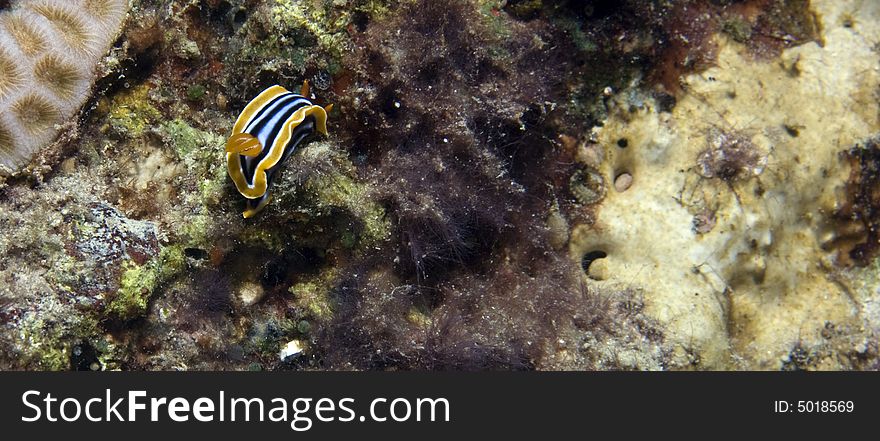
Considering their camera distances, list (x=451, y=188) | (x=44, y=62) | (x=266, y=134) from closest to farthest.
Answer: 1. (x=266, y=134)
2. (x=44, y=62)
3. (x=451, y=188)

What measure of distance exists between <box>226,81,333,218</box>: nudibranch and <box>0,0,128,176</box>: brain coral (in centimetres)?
105

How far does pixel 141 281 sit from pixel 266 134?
3.89ft

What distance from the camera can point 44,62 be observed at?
10.5 ft

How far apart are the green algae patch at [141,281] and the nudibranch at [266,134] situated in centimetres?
57

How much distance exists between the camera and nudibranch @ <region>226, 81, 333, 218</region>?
3.07 metres

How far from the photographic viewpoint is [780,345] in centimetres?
398

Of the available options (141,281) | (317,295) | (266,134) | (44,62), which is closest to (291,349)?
(317,295)

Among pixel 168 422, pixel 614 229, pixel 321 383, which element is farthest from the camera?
pixel 614 229

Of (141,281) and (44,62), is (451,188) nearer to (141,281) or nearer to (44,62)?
(141,281)

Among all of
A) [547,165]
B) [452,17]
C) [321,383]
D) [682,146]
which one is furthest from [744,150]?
[321,383]

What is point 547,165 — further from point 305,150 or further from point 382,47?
point 305,150

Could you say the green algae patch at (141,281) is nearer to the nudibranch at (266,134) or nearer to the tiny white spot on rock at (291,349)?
Answer: the nudibranch at (266,134)

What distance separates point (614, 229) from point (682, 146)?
0.80 meters

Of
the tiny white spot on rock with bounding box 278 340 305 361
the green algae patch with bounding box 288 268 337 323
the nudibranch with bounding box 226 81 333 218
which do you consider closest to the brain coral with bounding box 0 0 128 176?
the nudibranch with bounding box 226 81 333 218
